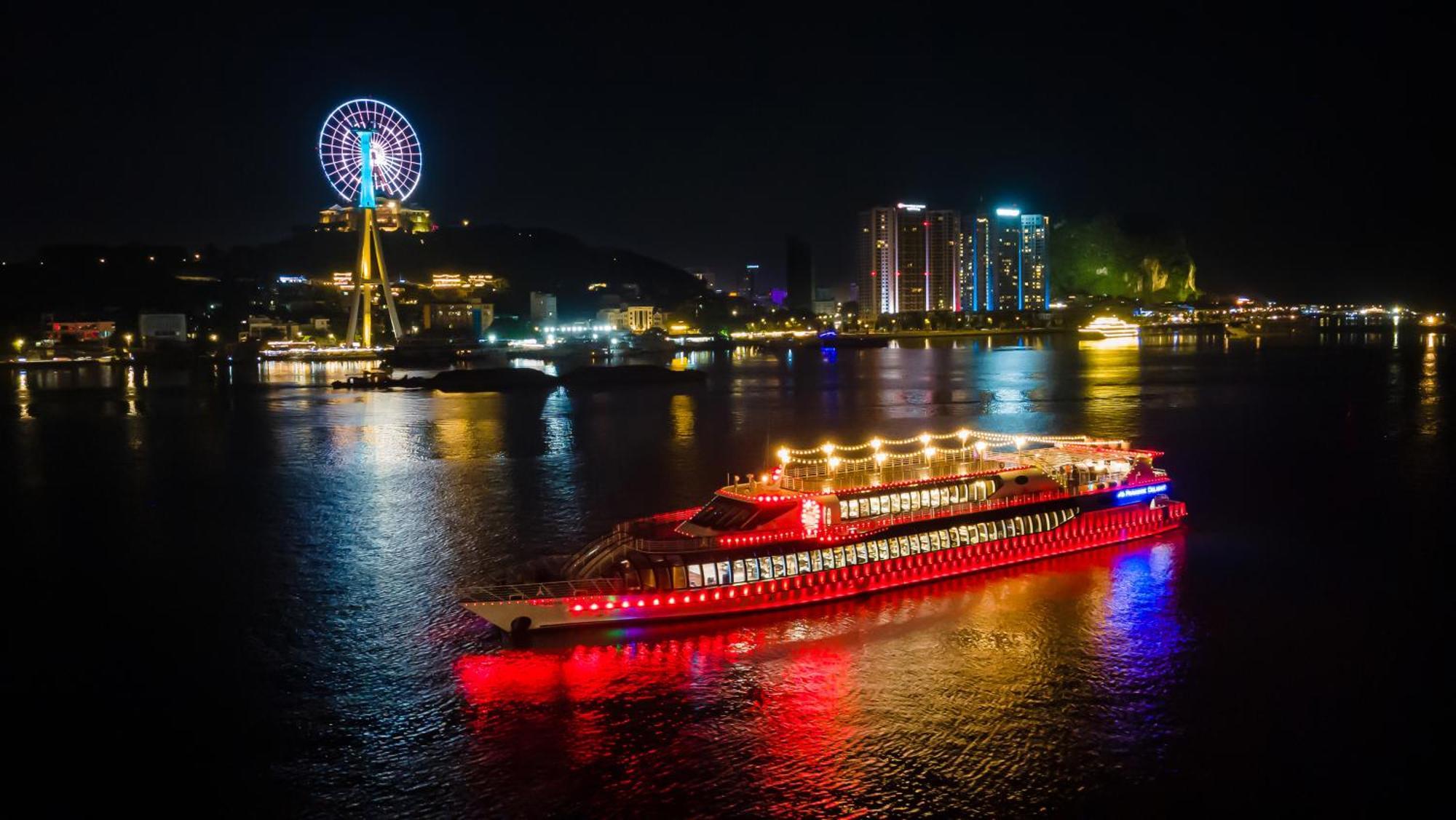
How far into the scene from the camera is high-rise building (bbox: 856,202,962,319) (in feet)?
415

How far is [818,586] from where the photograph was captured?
12.2 m

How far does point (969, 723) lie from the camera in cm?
906

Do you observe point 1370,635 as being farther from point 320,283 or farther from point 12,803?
point 320,283

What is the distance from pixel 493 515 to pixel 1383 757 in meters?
13.4

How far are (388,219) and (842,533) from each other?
425ft

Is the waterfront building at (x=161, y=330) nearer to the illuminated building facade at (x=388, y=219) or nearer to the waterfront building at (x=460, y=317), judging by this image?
the waterfront building at (x=460, y=317)

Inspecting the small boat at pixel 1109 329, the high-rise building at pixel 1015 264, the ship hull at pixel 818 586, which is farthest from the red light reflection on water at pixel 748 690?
the high-rise building at pixel 1015 264

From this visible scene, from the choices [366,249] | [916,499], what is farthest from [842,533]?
[366,249]

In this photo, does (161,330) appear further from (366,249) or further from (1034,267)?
(1034,267)

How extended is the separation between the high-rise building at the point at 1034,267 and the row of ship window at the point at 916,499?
123 m

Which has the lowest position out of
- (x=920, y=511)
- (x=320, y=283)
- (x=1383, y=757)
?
(x=1383, y=757)

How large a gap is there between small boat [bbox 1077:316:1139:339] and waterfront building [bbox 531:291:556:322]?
5489cm

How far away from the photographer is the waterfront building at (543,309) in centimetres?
10456

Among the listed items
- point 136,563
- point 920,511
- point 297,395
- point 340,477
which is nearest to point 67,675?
point 136,563
